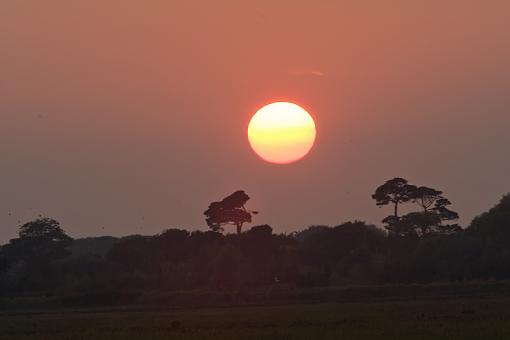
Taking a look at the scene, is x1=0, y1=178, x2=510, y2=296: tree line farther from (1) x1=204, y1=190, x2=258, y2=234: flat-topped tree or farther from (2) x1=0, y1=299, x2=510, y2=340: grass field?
(2) x1=0, y1=299, x2=510, y2=340: grass field

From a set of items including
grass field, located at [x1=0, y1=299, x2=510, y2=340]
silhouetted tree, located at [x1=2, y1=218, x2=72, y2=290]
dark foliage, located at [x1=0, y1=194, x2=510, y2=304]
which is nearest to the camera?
grass field, located at [x1=0, y1=299, x2=510, y2=340]

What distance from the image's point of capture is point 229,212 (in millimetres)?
131625

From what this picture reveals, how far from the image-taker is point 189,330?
50875mm

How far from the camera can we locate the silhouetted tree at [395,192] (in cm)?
13825

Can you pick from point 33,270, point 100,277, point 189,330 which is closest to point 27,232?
point 33,270

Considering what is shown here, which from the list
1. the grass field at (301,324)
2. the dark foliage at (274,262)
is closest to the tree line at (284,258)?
the dark foliage at (274,262)

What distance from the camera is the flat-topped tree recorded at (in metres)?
131

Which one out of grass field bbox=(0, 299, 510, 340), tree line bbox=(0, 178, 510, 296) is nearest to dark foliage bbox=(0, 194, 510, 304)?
tree line bbox=(0, 178, 510, 296)

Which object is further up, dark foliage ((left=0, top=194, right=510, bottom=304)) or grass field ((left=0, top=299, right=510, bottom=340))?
dark foliage ((left=0, top=194, right=510, bottom=304))

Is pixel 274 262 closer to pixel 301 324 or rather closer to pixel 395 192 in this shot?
pixel 395 192

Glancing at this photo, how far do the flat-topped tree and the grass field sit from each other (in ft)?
200

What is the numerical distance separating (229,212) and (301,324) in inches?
3112

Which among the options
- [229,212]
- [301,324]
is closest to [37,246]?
[229,212]

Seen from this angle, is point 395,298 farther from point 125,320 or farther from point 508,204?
point 508,204
